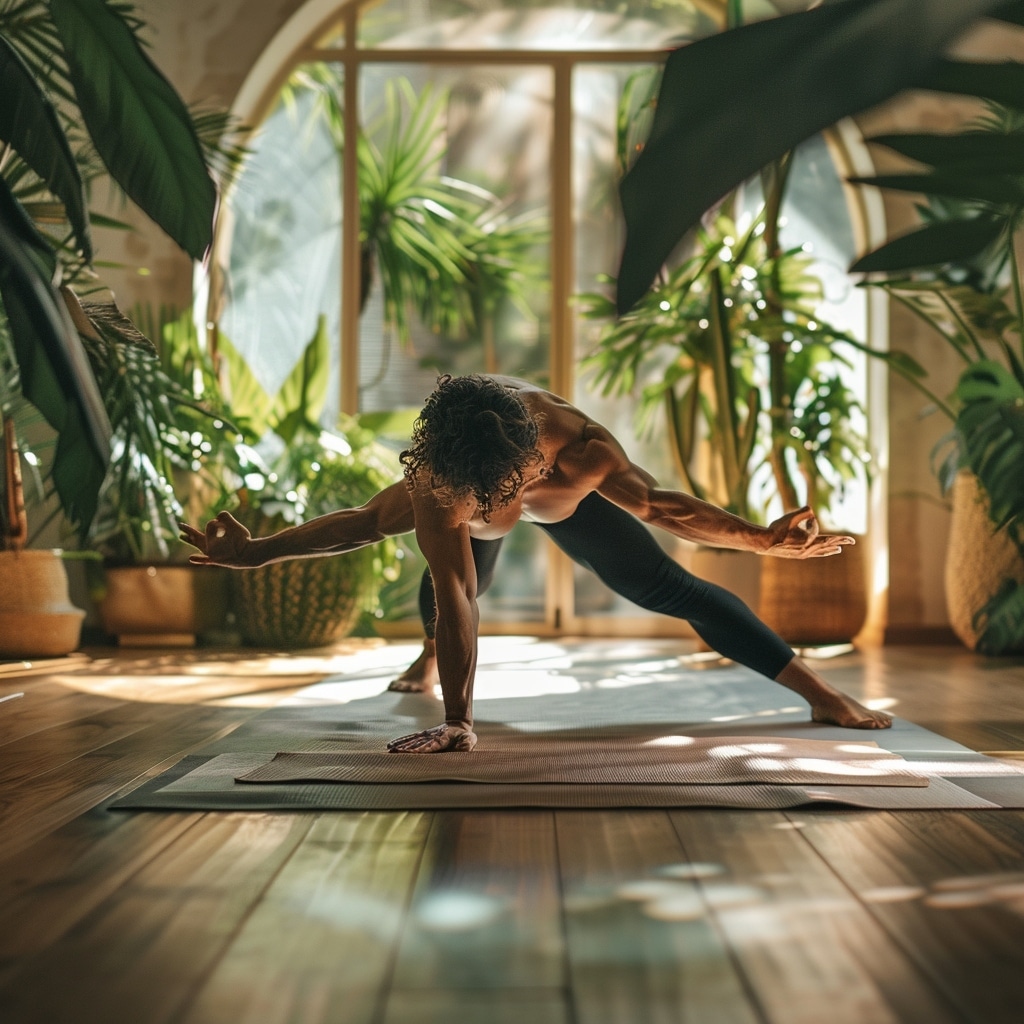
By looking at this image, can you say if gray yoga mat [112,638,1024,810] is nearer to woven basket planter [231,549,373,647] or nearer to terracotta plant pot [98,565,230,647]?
woven basket planter [231,549,373,647]

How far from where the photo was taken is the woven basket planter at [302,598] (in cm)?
419

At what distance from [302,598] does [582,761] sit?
244 cm

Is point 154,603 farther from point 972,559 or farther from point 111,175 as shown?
point 111,175

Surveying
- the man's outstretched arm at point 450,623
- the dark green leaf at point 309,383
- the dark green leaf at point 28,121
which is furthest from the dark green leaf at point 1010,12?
the dark green leaf at point 309,383

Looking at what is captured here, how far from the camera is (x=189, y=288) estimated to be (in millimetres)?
4645

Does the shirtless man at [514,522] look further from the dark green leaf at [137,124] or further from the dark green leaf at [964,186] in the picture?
the dark green leaf at [964,186]

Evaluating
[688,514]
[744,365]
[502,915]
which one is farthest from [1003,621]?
[502,915]

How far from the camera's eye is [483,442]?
6.13ft

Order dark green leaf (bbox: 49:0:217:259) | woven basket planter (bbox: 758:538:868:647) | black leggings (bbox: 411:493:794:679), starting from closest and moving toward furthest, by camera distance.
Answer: dark green leaf (bbox: 49:0:217:259) < black leggings (bbox: 411:493:794:679) < woven basket planter (bbox: 758:538:868:647)

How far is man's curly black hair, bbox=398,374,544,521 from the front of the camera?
187 cm

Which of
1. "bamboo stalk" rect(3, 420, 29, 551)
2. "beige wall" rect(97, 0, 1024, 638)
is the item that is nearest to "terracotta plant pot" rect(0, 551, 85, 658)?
"bamboo stalk" rect(3, 420, 29, 551)

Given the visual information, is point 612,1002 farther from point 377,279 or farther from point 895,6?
point 377,279

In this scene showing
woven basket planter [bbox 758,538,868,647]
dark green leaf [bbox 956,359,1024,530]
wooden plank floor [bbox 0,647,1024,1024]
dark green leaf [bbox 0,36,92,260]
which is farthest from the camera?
woven basket planter [bbox 758,538,868,647]

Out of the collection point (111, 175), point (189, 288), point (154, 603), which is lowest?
point (154, 603)
